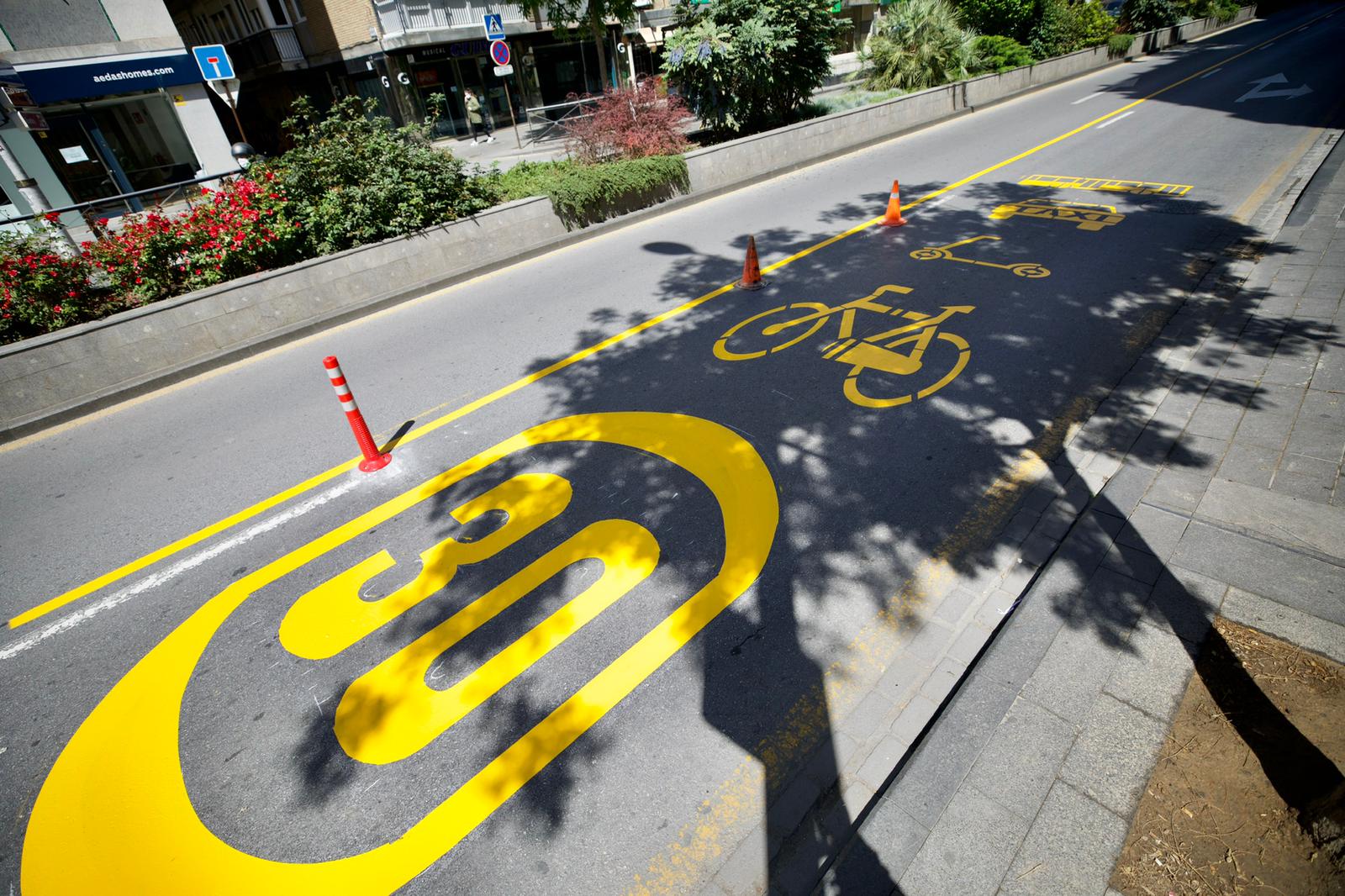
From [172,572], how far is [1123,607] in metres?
6.57

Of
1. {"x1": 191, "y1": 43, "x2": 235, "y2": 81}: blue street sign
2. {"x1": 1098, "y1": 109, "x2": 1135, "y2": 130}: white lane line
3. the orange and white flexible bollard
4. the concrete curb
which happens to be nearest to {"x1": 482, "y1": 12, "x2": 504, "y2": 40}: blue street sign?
{"x1": 191, "y1": 43, "x2": 235, "y2": 81}: blue street sign

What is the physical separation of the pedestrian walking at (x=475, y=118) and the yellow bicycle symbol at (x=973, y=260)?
891 inches

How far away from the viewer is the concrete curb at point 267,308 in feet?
24.1

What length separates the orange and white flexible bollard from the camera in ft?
17.7

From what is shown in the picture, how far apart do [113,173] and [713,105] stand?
65.1 feet

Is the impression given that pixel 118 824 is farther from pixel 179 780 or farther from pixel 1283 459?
pixel 1283 459

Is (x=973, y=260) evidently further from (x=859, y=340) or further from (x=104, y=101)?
(x=104, y=101)

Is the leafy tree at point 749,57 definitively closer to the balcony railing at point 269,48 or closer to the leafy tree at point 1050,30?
the leafy tree at point 1050,30

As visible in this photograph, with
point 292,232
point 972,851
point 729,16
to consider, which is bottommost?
point 972,851

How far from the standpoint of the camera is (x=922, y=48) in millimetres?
20406

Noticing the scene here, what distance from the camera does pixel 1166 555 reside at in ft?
12.7

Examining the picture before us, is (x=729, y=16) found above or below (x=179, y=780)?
above

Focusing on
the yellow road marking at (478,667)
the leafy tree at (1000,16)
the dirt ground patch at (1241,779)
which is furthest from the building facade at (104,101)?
the leafy tree at (1000,16)

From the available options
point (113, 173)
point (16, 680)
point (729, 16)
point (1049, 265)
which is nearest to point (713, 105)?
point (729, 16)
